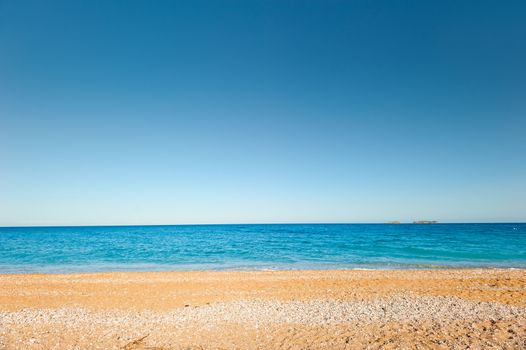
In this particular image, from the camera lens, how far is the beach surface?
317 inches

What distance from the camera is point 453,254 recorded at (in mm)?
32781

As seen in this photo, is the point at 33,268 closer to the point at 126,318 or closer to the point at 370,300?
the point at 126,318

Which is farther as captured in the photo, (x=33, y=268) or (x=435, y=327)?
(x=33, y=268)

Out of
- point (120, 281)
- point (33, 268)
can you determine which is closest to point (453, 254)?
point (120, 281)

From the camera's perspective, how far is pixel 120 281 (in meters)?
17.9

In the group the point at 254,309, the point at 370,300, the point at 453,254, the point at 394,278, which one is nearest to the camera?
the point at 254,309

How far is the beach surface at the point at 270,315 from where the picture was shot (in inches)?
317

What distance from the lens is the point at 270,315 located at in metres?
10.2

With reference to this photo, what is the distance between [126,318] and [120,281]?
28.3ft

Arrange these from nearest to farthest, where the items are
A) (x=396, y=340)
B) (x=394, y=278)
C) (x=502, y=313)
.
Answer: (x=396, y=340) → (x=502, y=313) → (x=394, y=278)

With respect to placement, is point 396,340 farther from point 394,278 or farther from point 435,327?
point 394,278

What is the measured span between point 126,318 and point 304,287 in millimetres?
8098

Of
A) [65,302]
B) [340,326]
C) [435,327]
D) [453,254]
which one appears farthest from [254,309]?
[453,254]

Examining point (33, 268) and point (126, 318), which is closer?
point (126, 318)
